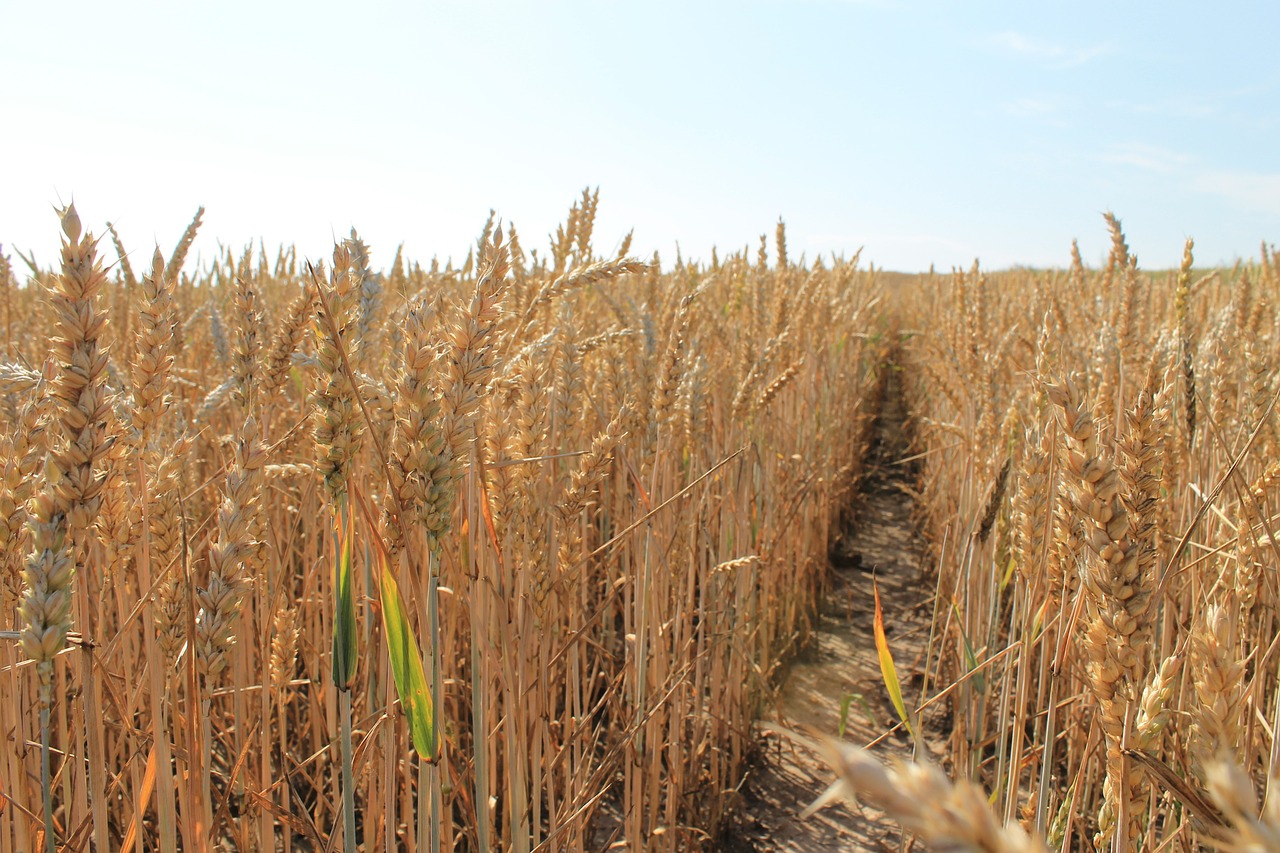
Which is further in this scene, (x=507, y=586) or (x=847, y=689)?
(x=847, y=689)

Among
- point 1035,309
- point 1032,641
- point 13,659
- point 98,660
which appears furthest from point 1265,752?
point 1035,309

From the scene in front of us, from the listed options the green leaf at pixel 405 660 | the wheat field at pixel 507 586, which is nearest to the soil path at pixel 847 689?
the wheat field at pixel 507 586

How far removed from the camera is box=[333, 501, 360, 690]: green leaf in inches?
30.7

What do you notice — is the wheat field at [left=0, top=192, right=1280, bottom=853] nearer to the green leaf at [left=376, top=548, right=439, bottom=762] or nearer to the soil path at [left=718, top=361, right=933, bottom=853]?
the green leaf at [left=376, top=548, right=439, bottom=762]

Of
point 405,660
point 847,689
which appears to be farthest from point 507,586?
point 847,689

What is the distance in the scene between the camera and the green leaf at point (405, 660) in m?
0.79

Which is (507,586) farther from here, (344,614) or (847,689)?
(847,689)

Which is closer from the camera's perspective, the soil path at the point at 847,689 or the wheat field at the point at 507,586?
the wheat field at the point at 507,586

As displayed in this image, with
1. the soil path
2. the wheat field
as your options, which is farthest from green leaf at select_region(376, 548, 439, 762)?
the soil path

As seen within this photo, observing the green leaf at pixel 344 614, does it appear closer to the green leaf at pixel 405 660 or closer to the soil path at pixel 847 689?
the green leaf at pixel 405 660

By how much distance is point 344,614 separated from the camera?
794 millimetres

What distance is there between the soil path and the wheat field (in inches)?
4.9

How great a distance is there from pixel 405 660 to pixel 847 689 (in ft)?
7.08

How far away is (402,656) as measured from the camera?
0.80 meters
